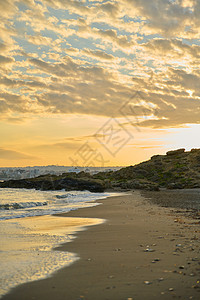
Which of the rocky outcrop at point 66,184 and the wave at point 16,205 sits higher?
the rocky outcrop at point 66,184

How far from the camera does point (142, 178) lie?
7581 centimetres

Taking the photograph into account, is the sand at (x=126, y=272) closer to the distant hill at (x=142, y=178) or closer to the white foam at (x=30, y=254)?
the white foam at (x=30, y=254)

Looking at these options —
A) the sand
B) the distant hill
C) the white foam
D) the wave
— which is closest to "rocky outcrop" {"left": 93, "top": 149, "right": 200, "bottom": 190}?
the distant hill

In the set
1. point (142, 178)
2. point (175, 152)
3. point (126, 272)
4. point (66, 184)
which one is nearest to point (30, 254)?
point (126, 272)

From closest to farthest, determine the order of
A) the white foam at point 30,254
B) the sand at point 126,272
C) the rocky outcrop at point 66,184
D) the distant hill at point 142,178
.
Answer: the sand at point 126,272 < the white foam at point 30,254 < the rocky outcrop at point 66,184 < the distant hill at point 142,178

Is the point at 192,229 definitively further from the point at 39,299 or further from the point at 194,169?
the point at 194,169

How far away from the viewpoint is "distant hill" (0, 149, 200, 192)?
51.3 meters

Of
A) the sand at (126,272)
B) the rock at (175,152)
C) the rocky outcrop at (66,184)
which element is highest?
the rock at (175,152)

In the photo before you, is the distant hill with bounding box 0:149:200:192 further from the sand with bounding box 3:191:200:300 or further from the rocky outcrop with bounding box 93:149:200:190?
the sand with bounding box 3:191:200:300

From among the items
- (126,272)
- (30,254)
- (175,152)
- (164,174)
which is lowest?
(126,272)

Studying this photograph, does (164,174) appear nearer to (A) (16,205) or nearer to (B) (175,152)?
(B) (175,152)

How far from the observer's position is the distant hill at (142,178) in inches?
2019

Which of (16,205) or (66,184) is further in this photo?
(66,184)

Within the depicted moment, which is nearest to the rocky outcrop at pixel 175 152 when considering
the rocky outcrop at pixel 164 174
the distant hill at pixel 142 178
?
the distant hill at pixel 142 178
